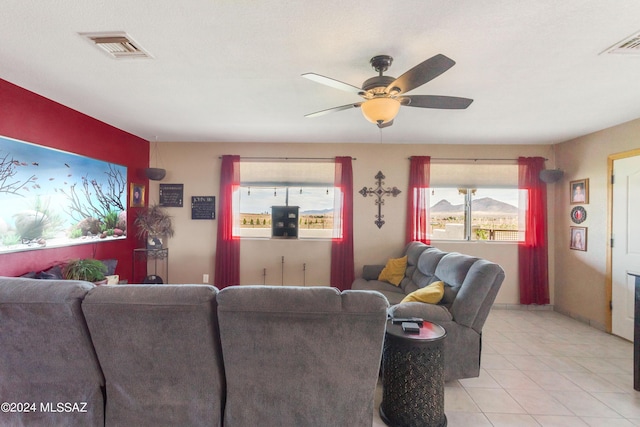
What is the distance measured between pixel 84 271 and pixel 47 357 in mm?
1609

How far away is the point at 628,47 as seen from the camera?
6.22 feet

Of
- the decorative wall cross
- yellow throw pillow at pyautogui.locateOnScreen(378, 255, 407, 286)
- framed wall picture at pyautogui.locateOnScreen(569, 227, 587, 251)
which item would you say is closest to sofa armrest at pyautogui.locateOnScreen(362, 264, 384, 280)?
yellow throw pillow at pyautogui.locateOnScreen(378, 255, 407, 286)

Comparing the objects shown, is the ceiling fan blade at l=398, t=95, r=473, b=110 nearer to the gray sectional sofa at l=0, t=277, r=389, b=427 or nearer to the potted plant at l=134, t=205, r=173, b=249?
the gray sectional sofa at l=0, t=277, r=389, b=427

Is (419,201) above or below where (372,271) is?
above

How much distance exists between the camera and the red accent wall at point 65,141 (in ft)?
8.29

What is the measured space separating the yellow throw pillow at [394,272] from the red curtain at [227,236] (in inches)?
90.8

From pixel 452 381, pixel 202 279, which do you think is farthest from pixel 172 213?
pixel 452 381

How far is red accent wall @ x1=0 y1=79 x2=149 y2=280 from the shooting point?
2527mm

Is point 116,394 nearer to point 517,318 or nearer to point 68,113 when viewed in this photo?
point 68,113

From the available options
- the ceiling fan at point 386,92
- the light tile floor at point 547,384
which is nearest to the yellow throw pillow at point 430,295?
the light tile floor at point 547,384

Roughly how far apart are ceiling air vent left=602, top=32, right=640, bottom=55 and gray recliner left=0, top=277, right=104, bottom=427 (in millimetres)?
3613

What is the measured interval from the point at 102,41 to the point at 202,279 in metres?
3.57

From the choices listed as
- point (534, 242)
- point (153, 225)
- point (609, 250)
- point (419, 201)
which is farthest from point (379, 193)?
point (153, 225)

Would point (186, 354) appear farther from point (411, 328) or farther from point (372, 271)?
point (372, 271)
